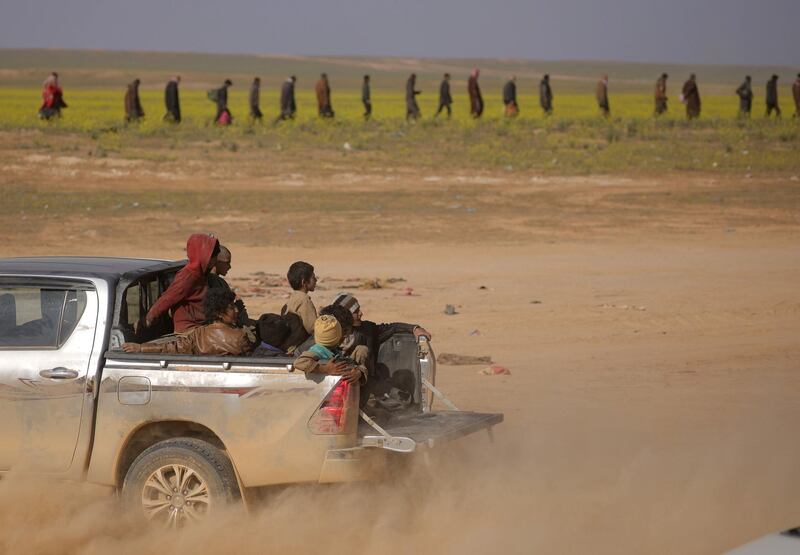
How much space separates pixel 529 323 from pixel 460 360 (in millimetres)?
2187

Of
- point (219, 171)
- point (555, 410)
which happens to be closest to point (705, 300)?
point (555, 410)

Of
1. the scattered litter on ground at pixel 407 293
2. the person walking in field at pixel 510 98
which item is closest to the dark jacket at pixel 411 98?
the person walking in field at pixel 510 98

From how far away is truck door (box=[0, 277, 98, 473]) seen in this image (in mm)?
6578

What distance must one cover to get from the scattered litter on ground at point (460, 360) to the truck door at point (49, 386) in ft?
17.9

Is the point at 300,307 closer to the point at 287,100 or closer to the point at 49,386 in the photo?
the point at 49,386

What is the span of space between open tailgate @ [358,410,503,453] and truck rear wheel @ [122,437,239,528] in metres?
0.71

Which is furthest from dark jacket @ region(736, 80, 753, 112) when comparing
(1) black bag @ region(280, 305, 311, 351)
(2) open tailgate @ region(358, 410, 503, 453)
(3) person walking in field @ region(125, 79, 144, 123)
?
(2) open tailgate @ region(358, 410, 503, 453)

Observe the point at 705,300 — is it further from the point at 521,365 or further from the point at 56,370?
the point at 56,370

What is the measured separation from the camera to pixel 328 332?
6.72 meters

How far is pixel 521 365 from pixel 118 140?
80.2ft

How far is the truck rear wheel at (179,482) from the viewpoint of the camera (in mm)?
6480

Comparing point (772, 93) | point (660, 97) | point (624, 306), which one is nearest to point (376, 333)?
point (624, 306)

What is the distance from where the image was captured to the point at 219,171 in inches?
1184

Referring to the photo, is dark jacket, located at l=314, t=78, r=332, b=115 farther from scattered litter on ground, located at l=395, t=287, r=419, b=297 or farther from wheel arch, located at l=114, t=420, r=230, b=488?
wheel arch, located at l=114, t=420, r=230, b=488
